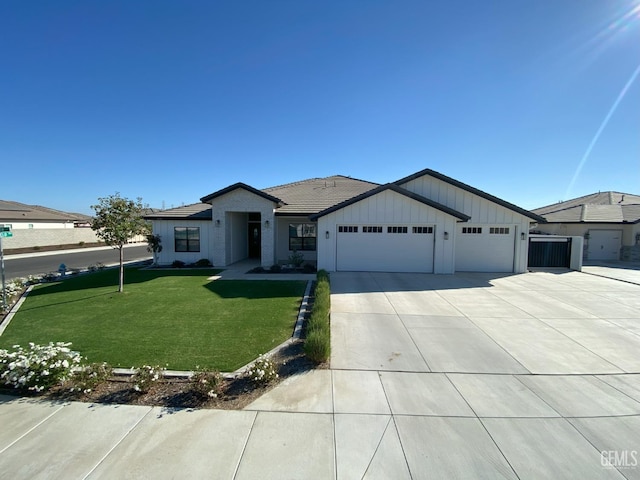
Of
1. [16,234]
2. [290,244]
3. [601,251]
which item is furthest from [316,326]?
[16,234]

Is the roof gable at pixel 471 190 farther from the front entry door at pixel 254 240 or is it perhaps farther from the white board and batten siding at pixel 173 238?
the white board and batten siding at pixel 173 238

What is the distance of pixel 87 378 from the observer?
14.2ft

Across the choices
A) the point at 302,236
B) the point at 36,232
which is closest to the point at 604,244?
the point at 302,236

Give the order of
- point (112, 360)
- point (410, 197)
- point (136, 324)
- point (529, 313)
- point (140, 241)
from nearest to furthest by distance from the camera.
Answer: point (112, 360) → point (136, 324) → point (529, 313) → point (410, 197) → point (140, 241)

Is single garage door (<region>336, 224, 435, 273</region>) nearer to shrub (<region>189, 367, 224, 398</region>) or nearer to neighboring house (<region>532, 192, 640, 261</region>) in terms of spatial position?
shrub (<region>189, 367, 224, 398</region>)

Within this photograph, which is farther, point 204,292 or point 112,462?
point 204,292

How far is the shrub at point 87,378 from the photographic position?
426cm

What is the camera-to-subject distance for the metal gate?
16078 millimetres

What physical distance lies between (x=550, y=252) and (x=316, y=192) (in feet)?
48.4

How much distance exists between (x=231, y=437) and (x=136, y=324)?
5210 millimetres

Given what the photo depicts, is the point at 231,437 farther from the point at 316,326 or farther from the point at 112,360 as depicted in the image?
the point at 112,360

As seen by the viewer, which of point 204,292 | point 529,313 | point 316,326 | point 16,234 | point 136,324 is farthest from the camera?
point 16,234

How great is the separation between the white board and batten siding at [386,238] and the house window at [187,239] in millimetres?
7828

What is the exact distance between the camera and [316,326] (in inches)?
235
